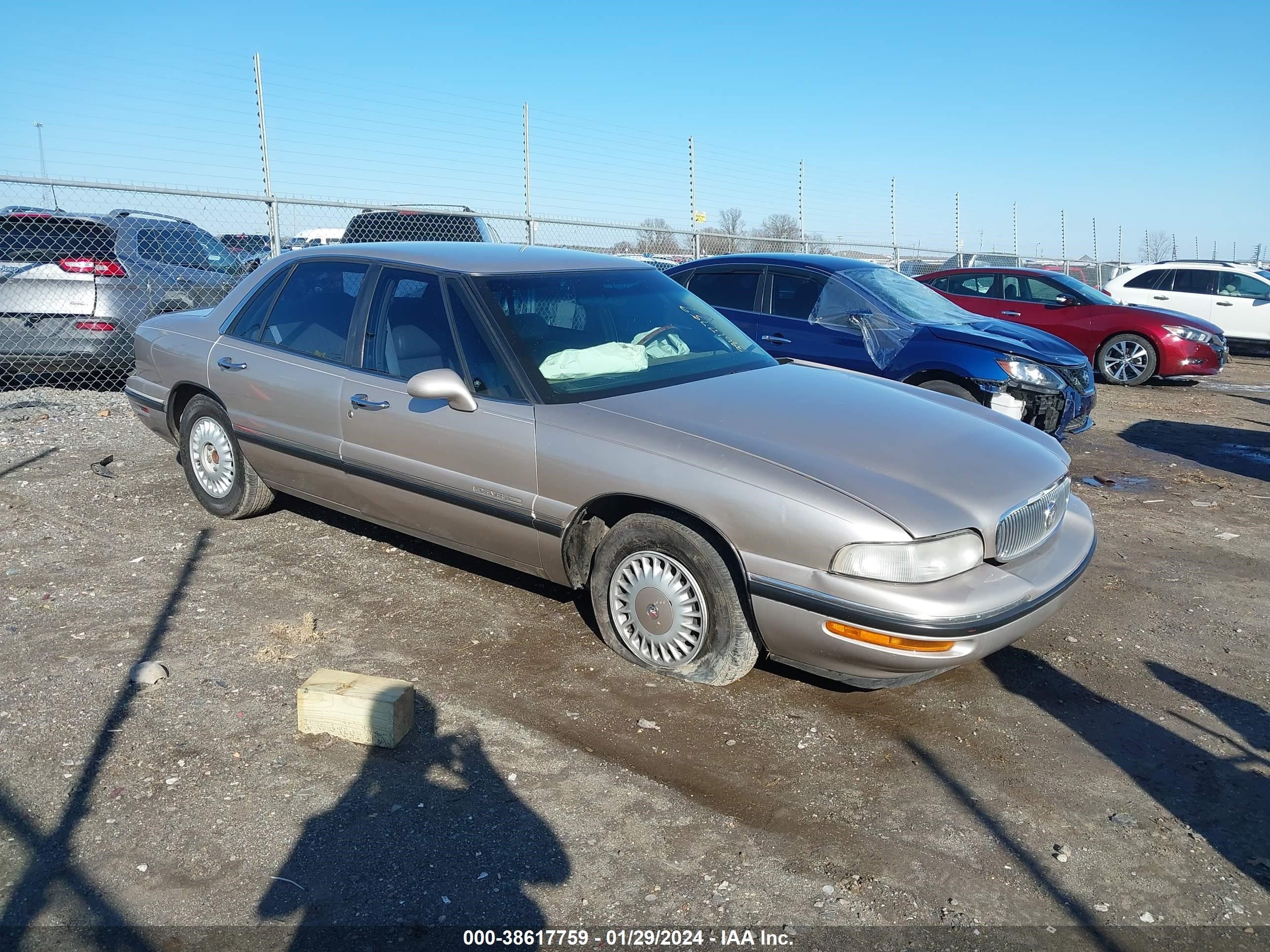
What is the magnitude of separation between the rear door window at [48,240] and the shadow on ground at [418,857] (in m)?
7.45

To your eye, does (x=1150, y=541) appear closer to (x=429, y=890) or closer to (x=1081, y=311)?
(x=429, y=890)

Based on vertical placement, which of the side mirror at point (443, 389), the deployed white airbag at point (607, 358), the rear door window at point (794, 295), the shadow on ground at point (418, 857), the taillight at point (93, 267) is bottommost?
the shadow on ground at point (418, 857)

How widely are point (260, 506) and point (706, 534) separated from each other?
10.5 feet

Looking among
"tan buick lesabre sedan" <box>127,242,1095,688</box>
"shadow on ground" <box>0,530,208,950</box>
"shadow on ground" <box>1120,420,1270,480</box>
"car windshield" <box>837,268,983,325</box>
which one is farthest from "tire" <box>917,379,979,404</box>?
Result: "shadow on ground" <box>0,530,208,950</box>

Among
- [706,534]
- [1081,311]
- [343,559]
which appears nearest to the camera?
[706,534]

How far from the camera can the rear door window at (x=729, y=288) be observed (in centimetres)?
819

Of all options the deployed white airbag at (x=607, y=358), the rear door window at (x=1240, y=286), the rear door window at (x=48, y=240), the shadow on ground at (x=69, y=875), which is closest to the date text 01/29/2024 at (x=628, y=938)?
the shadow on ground at (x=69, y=875)

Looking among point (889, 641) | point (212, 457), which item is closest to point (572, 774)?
point (889, 641)

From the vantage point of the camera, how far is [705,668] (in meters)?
3.89

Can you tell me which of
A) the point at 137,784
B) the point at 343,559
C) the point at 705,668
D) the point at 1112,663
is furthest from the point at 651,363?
the point at 137,784

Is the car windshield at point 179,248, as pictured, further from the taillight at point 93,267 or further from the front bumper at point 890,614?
the front bumper at point 890,614

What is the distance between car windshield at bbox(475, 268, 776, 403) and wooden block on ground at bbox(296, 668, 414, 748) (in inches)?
53.9

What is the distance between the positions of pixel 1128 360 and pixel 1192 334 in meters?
0.81

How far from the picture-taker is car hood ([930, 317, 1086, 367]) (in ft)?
25.3
